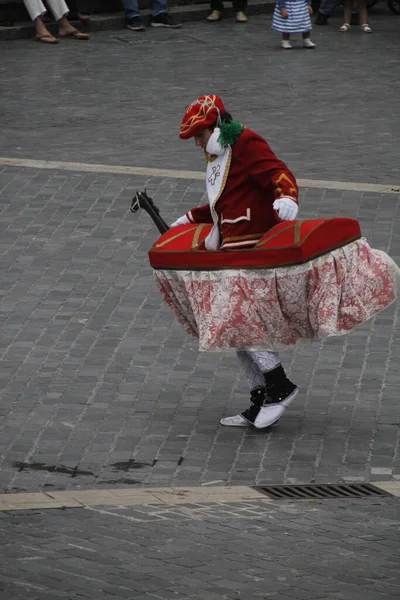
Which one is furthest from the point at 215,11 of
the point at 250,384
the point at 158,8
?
the point at 250,384

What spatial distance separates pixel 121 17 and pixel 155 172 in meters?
8.28

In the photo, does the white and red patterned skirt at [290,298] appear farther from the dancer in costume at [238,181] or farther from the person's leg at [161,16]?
the person's leg at [161,16]

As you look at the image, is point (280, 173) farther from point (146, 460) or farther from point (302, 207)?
point (302, 207)

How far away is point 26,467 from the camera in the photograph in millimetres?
7348

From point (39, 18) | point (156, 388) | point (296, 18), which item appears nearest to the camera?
point (156, 388)

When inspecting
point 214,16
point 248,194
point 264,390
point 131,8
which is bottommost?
point 214,16

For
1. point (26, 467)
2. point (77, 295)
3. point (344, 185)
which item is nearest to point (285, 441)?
point (26, 467)

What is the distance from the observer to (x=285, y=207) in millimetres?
7258

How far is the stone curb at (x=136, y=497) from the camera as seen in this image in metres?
6.82

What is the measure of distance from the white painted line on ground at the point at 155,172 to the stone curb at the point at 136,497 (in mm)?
5651

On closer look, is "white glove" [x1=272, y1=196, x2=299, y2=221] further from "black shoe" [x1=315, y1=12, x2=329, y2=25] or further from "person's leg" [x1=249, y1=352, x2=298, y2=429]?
"black shoe" [x1=315, y1=12, x2=329, y2=25]

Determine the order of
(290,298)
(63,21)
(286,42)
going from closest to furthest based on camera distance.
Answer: (290,298)
(286,42)
(63,21)

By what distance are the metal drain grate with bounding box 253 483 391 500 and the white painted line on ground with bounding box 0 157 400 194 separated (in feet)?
18.3

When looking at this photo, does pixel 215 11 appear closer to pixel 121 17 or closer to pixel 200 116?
pixel 121 17
